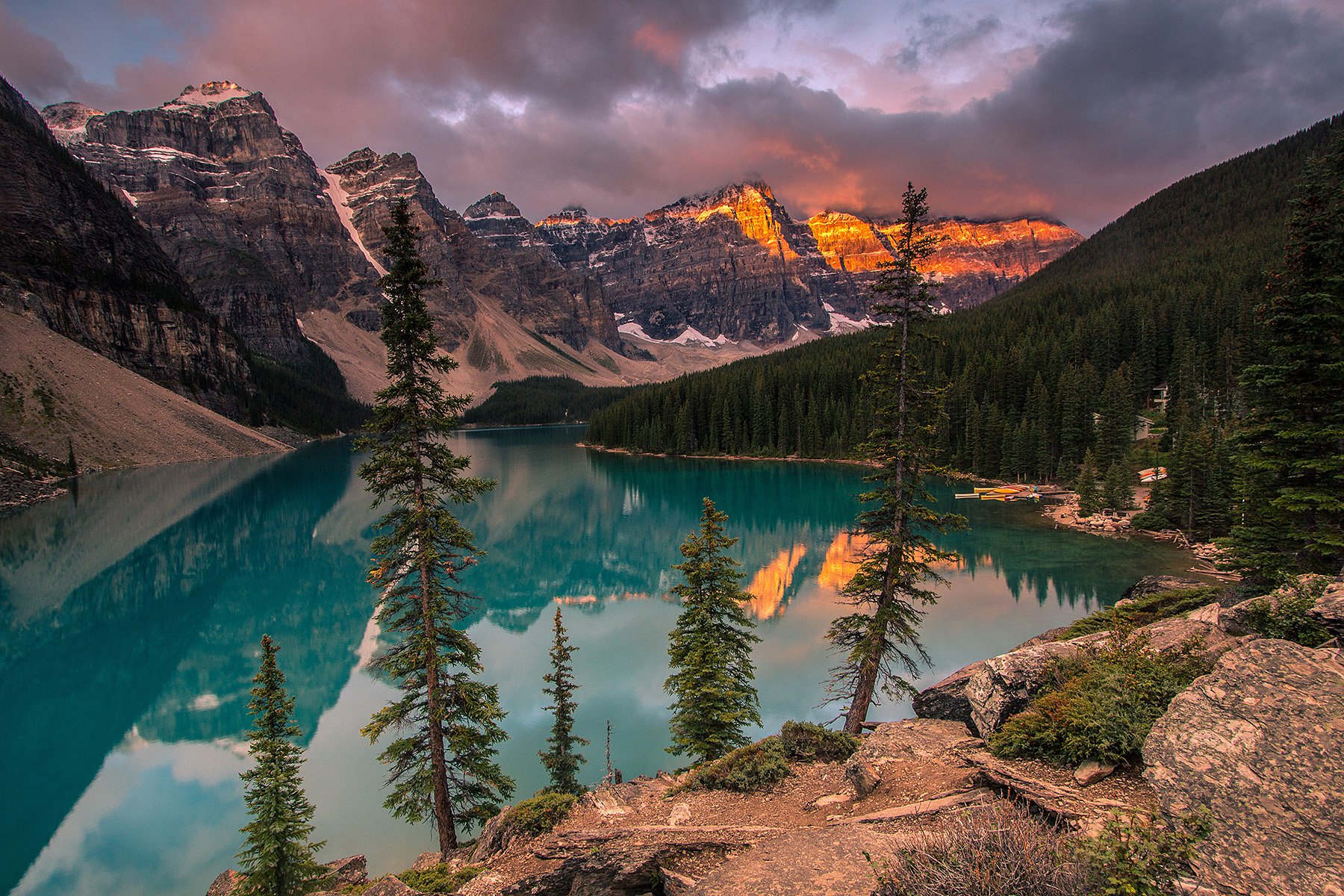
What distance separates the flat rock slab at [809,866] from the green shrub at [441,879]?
432 centimetres

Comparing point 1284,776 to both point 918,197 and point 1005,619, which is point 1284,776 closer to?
point 918,197

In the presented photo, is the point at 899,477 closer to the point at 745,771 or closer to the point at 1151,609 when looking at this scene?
the point at 1151,609

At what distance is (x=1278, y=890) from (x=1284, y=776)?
3.84ft

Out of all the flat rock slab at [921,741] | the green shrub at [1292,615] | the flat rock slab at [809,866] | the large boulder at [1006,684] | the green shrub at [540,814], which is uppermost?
the green shrub at [1292,615]

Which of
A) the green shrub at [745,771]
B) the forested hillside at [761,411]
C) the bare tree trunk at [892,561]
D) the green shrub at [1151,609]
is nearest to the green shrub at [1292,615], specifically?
the green shrub at [1151,609]

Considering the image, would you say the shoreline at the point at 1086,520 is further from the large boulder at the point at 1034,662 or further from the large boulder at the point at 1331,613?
Result: the large boulder at the point at 1331,613

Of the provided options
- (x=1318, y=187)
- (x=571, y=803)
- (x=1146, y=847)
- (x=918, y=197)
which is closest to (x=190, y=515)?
(x=571, y=803)

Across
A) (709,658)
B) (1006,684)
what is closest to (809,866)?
(1006,684)

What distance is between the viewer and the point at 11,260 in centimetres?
9131

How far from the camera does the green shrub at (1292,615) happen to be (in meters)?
8.08

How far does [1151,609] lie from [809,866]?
511 inches

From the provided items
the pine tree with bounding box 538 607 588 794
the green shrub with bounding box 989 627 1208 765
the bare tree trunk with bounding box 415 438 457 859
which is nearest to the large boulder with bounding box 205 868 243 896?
the bare tree trunk with bounding box 415 438 457 859

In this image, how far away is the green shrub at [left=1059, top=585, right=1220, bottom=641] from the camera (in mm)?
13555

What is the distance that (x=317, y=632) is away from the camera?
32469 millimetres
